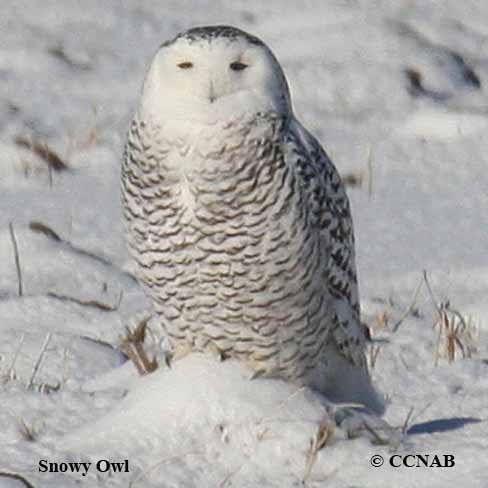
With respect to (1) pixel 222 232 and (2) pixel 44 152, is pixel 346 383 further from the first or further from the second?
(2) pixel 44 152

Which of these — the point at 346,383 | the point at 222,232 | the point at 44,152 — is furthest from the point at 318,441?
the point at 44,152

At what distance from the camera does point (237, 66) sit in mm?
4547

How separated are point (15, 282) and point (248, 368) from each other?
6.40ft

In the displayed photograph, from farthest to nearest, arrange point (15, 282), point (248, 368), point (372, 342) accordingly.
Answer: point (15, 282) < point (372, 342) < point (248, 368)

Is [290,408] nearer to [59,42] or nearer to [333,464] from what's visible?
[333,464]

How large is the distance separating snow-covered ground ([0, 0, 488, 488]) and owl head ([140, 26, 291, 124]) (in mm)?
749

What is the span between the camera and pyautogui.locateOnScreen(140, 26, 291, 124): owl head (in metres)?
4.51

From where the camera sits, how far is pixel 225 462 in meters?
4.66

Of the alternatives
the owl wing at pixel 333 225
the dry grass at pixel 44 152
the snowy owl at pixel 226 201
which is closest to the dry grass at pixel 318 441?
the snowy owl at pixel 226 201

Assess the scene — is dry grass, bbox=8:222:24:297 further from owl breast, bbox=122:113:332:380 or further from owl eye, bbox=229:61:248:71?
owl eye, bbox=229:61:248:71

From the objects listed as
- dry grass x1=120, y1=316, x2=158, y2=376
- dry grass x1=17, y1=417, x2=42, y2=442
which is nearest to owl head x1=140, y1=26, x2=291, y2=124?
dry grass x1=17, y1=417, x2=42, y2=442

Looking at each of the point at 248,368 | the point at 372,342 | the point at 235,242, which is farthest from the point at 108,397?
the point at 372,342

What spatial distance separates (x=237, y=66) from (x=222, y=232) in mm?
420

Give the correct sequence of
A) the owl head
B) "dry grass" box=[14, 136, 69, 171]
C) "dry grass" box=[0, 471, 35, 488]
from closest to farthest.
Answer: "dry grass" box=[0, 471, 35, 488] < the owl head < "dry grass" box=[14, 136, 69, 171]
